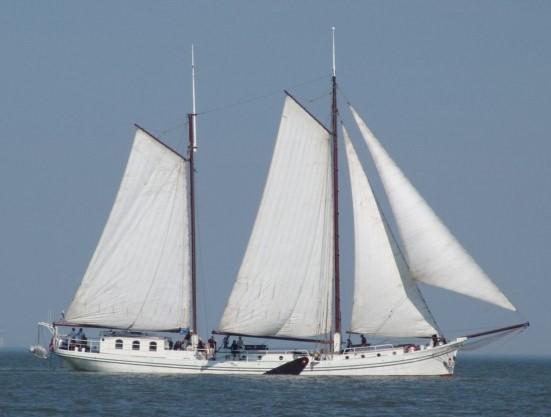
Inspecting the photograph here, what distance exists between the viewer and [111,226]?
239 feet

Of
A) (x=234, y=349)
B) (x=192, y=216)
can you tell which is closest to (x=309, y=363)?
(x=234, y=349)

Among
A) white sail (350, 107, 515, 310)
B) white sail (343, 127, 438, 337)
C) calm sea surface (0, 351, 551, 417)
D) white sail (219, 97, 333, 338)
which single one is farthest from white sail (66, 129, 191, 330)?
white sail (350, 107, 515, 310)

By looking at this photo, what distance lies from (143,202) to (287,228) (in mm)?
7730

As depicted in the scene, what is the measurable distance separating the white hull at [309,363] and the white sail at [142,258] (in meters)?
1.96

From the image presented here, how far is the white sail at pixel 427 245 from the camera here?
6656 centimetres

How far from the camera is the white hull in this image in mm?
70688

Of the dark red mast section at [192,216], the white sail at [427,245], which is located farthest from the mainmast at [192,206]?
the white sail at [427,245]

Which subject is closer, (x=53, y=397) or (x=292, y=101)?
(x=53, y=397)

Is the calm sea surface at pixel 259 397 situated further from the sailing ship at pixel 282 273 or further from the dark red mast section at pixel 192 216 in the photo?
the dark red mast section at pixel 192 216

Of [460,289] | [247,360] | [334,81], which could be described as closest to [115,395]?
[247,360]

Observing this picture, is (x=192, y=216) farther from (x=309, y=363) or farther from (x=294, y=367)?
(x=309, y=363)

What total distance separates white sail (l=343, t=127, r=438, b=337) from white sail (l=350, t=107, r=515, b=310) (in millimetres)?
1990

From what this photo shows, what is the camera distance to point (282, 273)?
7175cm

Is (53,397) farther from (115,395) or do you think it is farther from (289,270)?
(289,270)
